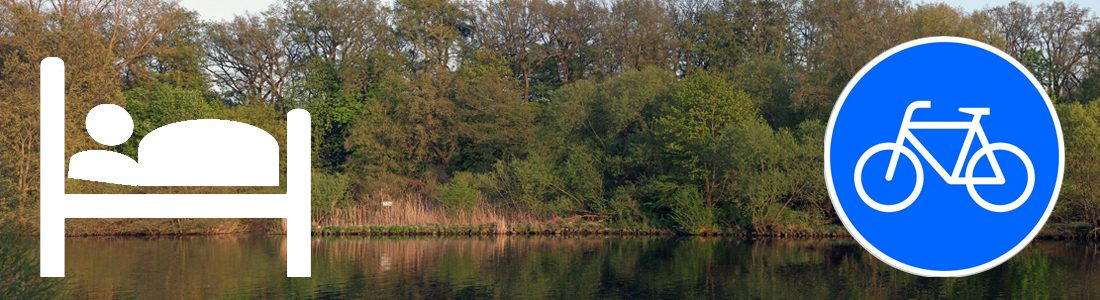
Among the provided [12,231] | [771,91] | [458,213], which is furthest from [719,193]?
[12,231]

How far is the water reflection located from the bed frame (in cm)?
1078

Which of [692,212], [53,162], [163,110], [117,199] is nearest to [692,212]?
[692,212]

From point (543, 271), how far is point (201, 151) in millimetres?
15125

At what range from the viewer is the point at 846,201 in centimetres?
870

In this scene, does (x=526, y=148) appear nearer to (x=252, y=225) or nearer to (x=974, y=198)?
(x=252, y=225)

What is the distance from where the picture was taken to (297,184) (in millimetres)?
10922

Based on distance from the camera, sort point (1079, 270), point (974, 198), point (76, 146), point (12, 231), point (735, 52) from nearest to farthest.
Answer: point (974, 198) < point (12, 231) < point (1079, 270) < point (76, 146) < point (735, 52)

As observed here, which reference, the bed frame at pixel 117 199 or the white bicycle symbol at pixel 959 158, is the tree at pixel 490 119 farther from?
the white bicycle symbol at pixel 959 158

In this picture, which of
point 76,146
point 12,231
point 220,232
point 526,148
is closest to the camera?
point 12,231

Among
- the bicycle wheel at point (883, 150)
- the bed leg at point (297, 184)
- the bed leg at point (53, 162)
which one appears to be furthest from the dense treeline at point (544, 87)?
the bicycle wheel at point (883, 150)

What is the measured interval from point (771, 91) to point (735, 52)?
6176 millimetres

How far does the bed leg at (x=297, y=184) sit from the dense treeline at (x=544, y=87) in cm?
2394

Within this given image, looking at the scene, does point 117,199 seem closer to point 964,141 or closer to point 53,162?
point 53,162

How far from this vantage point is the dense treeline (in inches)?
1510
